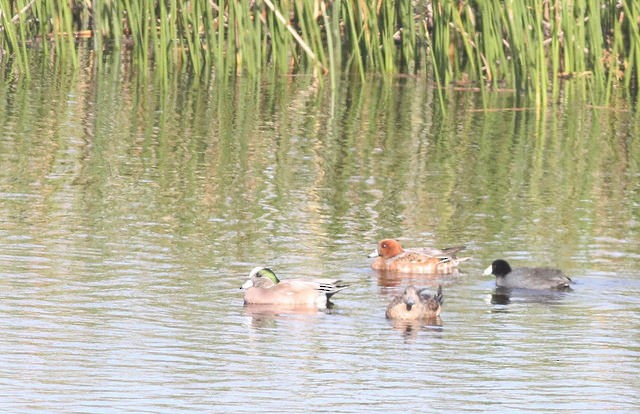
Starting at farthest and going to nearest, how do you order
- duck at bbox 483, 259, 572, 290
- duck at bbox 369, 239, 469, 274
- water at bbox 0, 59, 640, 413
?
1. duck at bbox 369, 239, 469, 274
2. duck at bbox 483, 259, 572, 290
3. water at bbox 0, 59, 640, 413

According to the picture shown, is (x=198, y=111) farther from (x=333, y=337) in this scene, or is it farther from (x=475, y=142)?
(x=333, y=337)

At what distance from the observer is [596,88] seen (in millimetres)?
21609

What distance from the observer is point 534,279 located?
454 inches

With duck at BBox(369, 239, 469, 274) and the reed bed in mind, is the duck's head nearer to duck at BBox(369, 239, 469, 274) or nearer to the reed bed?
duck at BBox(369, 239, 469, 274)

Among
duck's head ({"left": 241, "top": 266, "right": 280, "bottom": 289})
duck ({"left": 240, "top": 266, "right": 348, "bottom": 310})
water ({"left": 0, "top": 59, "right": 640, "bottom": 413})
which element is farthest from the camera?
duck's head ({"left": 241, "top": 266, "right": 280, "bottom": 289})

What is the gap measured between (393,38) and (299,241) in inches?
383

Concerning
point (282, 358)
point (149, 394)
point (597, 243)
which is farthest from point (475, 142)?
point (149, 394)

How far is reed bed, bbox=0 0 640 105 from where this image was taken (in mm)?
19250

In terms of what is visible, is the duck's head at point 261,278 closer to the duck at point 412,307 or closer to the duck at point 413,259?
the duck at point 412,307

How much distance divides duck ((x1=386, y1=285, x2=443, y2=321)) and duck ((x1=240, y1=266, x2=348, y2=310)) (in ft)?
1.57

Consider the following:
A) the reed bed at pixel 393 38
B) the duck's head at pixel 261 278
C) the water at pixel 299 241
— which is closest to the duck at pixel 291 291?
the duck's head at pixel 261 278

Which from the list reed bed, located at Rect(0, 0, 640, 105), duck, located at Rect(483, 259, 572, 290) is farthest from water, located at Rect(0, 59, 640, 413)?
reed bed, located at Rect(0, 0, 640, 105)

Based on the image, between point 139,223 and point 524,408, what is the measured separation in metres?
5.83

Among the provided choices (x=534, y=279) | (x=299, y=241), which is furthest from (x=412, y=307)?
(x=299, y=241)
